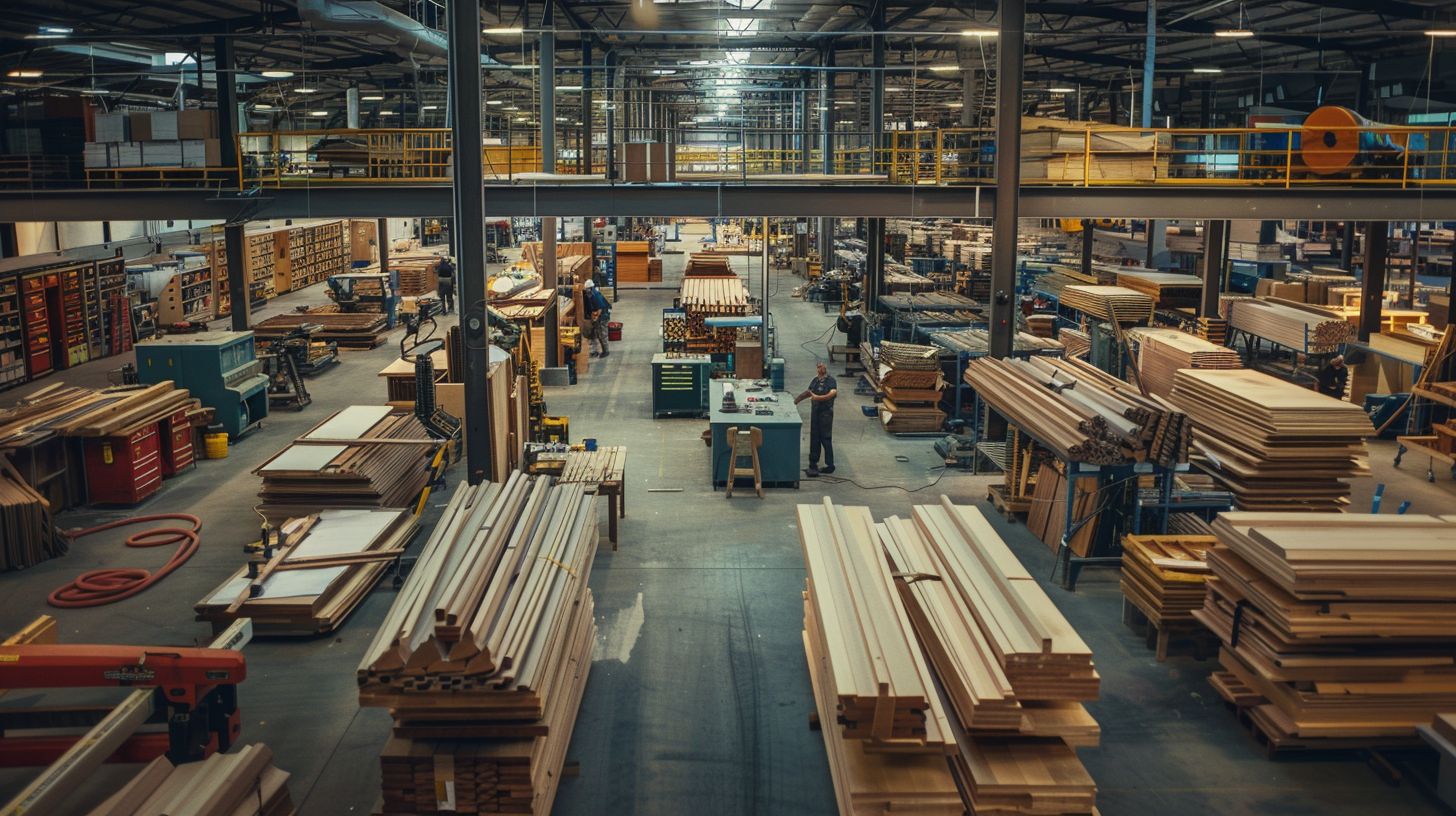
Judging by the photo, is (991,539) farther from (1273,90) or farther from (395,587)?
(1273,90)

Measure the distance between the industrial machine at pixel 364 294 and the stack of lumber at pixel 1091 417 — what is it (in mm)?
18100

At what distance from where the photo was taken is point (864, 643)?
265 inches

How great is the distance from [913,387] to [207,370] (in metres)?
11.2

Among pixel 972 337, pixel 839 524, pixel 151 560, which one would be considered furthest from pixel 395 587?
pixel 972 337

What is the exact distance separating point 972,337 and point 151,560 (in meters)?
12.4

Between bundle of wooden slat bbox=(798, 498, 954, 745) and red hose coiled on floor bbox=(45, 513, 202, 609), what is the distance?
7020 millimetres

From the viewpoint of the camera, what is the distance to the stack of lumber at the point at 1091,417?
1049 cm

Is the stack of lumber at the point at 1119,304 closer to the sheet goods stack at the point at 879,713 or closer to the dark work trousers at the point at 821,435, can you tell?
the dark work trousers at the point at 821,435

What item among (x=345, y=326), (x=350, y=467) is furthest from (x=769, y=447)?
(x=345, y=326)

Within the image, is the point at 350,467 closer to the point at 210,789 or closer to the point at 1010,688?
the point at 210,789

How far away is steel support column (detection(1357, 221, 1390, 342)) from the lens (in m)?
18.1

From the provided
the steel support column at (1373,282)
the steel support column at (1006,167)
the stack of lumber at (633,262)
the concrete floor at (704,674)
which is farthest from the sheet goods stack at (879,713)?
the stack of lumber at (633,262)

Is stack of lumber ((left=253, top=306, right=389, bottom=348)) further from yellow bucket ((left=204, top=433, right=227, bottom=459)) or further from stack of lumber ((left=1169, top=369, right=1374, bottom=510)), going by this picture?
stack of lumber ((left=1169, top=369, right=1374, bottom=510))

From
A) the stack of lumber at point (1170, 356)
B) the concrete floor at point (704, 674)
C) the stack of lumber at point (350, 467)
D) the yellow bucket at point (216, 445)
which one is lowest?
the concrete floor at point (704, 674)
